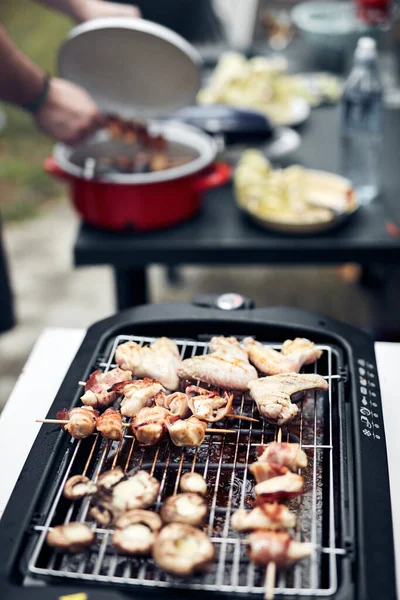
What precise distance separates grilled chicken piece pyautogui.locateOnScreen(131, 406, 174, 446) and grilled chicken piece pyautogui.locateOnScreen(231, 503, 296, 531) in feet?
0.77

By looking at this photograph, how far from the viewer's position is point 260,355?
153 centimetres

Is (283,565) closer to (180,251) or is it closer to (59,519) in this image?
(59,519)

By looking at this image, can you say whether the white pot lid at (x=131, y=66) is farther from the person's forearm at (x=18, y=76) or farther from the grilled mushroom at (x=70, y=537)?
the grilled mushroom at (x=70, y=537)

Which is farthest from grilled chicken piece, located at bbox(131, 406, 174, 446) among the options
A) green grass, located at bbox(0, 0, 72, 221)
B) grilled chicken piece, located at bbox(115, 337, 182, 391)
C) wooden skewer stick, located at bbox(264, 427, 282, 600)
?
green grass, located at bbox(0, 0, 72, 221)

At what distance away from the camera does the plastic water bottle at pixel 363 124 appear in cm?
267

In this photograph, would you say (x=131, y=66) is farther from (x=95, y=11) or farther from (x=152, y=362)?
(x=152, y=362)

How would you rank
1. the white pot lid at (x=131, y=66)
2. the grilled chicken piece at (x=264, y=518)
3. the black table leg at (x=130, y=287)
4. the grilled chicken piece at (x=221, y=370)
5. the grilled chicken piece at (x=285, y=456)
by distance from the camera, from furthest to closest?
the black table leg at (x=130, y=287), the white pot lid at (x=131, y=66), the grilled chicken piece at (x=221, y=370), the grilled chicken piece at (x=285, y=456), the grilled chicken piece at (x=264, y=518)

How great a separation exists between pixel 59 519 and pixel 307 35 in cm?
371

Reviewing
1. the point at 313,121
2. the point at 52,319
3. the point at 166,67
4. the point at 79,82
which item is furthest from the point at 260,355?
the point at 52,319

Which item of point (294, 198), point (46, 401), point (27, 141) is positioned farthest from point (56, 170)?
point (27, 141)

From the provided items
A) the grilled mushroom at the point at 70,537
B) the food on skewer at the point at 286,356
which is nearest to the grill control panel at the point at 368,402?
the food on skewer at the point at 286,356

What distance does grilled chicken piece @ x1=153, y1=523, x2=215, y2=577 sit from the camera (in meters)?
1.05

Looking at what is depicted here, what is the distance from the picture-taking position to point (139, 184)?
7.62 ft

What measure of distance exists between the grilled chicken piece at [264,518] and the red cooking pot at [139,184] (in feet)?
4.64
